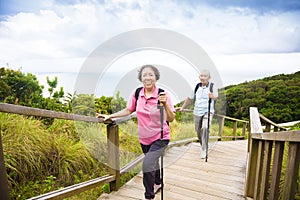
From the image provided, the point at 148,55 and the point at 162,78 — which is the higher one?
the point at 148,55

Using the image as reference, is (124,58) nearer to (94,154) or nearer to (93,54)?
(93,54)

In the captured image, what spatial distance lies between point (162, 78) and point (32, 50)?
323 cm

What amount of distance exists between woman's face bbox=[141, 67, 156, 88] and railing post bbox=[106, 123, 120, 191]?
596mm

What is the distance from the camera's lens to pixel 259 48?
15922mm

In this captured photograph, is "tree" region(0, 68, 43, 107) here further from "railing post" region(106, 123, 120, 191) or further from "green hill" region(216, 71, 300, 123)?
"green hill" region(216, 71, 300, 123)

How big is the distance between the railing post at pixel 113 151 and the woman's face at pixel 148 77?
0.60 m

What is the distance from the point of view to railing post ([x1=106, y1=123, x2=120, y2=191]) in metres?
2.25

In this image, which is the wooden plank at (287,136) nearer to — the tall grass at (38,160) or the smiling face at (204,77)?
the smiling face at (204,77)

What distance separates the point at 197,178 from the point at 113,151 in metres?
1.16

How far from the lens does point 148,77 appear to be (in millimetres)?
1907

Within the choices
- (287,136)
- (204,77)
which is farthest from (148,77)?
(204,77)

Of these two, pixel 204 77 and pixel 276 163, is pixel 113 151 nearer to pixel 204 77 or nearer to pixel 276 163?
pixel 276 163

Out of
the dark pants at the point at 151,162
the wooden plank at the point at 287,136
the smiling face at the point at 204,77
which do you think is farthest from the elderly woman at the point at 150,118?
the smiling face at the point at 204,77

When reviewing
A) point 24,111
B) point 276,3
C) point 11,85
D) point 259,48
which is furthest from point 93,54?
point 259,48
